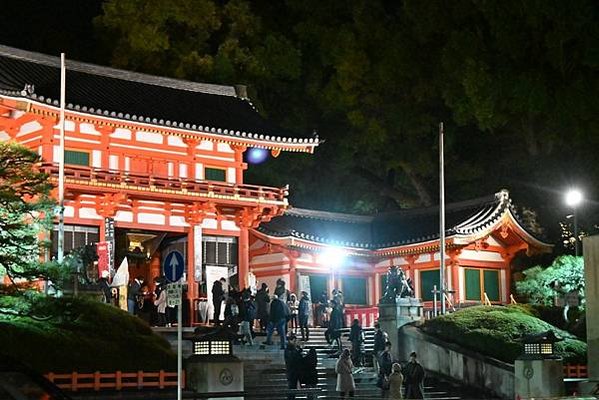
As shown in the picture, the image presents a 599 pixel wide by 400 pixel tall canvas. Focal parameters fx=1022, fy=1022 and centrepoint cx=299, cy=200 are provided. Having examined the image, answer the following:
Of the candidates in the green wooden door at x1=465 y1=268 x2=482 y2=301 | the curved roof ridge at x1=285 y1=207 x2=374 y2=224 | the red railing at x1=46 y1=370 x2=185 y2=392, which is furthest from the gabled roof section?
Answer: the red railing at x1=46 y1=370 x2=185 y2=392

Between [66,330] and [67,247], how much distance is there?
37.5 feet

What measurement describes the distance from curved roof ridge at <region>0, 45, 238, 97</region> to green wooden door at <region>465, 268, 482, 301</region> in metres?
12.5

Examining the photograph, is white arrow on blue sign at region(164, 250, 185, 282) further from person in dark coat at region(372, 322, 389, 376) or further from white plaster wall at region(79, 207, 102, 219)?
white plaster wall at region(79, 207, 102, 219)

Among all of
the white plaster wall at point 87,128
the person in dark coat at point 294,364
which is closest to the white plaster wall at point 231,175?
the white plaster wall at point 87,128

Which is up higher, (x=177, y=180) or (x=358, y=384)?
(x=177, y=180)

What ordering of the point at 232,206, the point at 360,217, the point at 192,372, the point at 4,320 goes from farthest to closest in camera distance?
1. the point at 360,217
2. the point at 232,206
3. the point at 4,320
4. the point at 192,372

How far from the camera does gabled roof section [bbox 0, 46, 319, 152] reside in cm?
3512

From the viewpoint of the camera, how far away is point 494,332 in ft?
94.8

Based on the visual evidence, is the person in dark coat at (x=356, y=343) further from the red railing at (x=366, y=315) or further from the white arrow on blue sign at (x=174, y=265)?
the white arrow on blue sign at (x=174, y=265)

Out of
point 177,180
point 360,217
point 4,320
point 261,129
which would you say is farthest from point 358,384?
point 360,217

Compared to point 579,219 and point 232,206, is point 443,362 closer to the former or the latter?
point 232,206

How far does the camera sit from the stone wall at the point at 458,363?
88.5ft

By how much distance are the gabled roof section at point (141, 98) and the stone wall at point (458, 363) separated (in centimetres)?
1159

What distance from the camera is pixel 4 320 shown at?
2270cm
